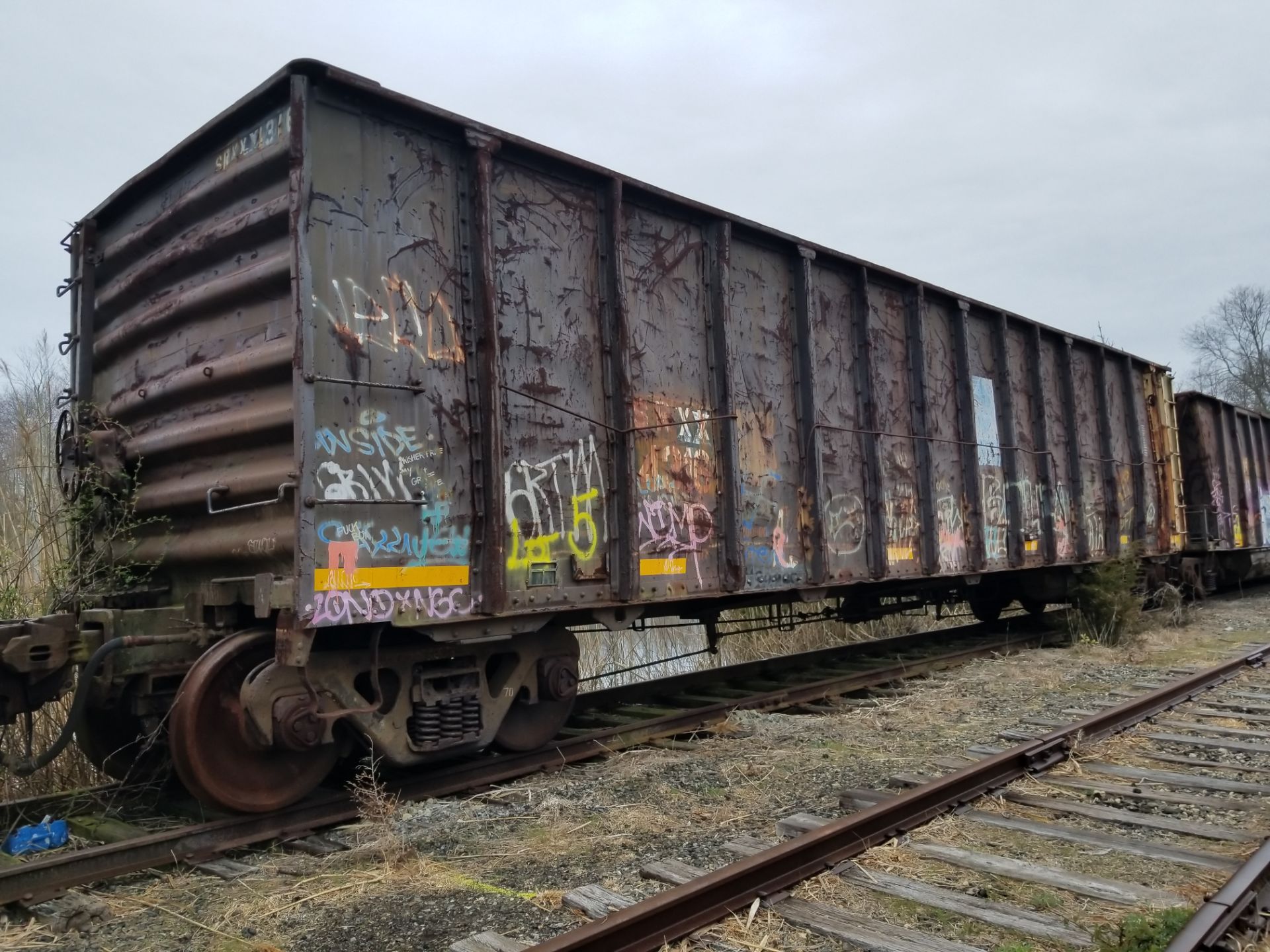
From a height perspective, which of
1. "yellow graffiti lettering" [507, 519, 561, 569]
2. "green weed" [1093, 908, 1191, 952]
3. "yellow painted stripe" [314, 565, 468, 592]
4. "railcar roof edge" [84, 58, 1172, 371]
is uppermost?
"railcar roof edge" [84, 58, 1172, 371]

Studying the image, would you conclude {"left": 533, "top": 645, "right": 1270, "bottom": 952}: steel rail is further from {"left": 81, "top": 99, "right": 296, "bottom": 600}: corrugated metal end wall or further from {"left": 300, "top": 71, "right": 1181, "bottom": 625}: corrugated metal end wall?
{"left": 81, "top": 99, "right": 296, "bottom": 600}: corrugated metal end wall

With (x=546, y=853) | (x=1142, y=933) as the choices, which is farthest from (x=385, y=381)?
(x=1142, y=933)

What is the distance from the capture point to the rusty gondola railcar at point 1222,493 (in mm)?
15695

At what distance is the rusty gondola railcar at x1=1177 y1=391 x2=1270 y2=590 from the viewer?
51.5 feet

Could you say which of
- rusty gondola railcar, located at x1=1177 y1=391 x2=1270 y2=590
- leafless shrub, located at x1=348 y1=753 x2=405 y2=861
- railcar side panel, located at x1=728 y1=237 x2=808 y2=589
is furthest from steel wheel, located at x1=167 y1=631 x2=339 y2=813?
rusty gondola railcar, located at x1=1177 y1=391 x2=1270 y2=590

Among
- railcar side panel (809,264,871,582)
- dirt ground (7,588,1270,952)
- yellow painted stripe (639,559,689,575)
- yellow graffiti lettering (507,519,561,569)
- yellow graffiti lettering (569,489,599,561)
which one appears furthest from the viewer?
railcar side panel (809,264,871,582)

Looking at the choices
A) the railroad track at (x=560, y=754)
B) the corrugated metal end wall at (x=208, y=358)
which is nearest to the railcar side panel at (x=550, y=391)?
the railroad track at (x=560, y=754)

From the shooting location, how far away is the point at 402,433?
494 centimetres

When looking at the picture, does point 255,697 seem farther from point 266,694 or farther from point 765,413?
point 765,413

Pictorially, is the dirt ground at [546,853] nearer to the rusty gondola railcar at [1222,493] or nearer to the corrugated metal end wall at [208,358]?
the corrugated metal end wall at [208,358]

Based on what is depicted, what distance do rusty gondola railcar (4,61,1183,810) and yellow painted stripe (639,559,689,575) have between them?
36 millimetres

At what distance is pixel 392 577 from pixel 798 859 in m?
2.39

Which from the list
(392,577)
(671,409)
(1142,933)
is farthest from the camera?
(671,409)

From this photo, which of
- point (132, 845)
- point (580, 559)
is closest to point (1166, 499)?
point (580, 559)
